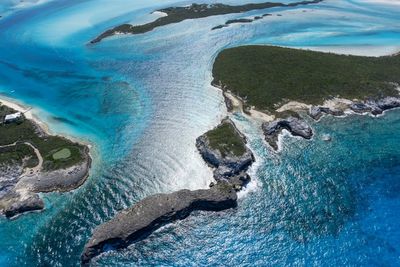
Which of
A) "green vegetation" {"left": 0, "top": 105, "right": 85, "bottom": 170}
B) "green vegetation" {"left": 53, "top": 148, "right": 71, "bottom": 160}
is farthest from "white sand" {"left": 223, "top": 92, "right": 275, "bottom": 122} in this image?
"green vegetation" {"left": 53, "top": 148, "right": 71, "bottom": 160}

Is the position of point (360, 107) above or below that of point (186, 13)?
below

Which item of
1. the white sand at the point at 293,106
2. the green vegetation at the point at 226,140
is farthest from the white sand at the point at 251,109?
the green vegetation at the point at 226,140

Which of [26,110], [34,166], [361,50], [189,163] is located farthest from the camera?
[361,50]

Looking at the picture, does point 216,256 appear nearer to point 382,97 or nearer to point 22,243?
point 22,243

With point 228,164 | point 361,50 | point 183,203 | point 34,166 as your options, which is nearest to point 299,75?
point 361,50

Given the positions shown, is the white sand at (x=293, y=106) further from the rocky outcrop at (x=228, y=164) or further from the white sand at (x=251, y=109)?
the rocky outcrop at (x=228, y=164)

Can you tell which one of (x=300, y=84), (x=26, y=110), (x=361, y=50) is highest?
(x=26, y=110)

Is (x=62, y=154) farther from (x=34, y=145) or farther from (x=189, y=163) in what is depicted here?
(x=189, y=163)
